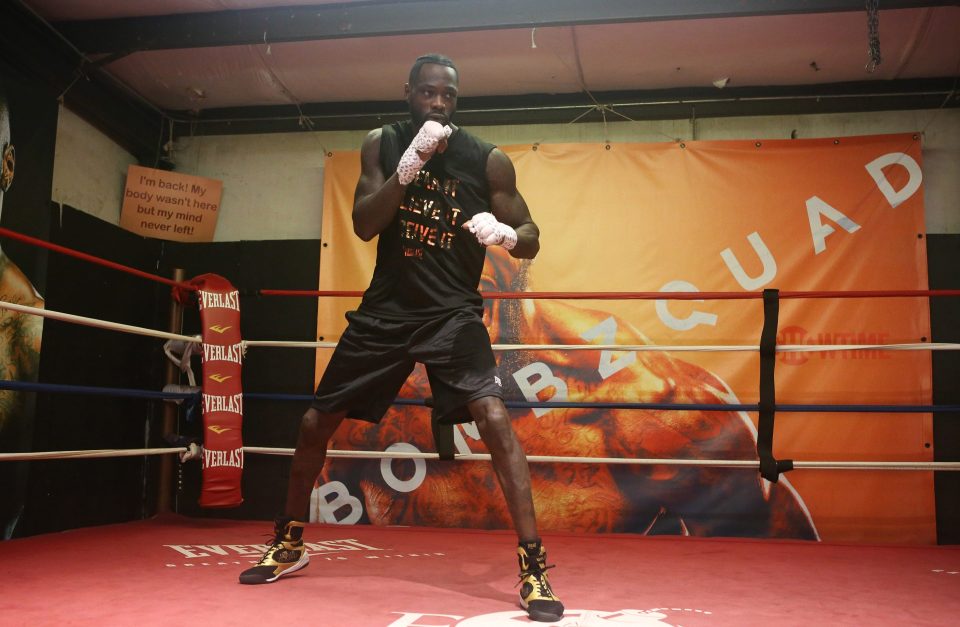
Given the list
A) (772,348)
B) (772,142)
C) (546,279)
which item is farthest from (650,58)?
(772,348)

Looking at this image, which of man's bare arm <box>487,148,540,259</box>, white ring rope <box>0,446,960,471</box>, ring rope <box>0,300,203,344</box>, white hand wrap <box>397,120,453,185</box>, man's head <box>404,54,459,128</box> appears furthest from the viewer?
white ring rope <box>0,446,960,471</box>

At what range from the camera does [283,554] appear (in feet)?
6.84

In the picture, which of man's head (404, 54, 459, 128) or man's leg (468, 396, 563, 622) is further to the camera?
man's head (404, 54, 459, 128)

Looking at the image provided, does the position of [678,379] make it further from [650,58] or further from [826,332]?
[650,58]

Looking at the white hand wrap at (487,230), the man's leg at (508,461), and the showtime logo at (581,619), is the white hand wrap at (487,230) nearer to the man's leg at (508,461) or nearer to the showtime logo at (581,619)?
the man's leg at (508,461)

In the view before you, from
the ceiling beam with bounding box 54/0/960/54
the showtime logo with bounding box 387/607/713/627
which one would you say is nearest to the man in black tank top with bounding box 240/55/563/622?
the showtime logo with bounding box 387/607/713/627

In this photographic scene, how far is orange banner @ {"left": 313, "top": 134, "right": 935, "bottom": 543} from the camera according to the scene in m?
3.40

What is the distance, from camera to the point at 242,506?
379 centimetres

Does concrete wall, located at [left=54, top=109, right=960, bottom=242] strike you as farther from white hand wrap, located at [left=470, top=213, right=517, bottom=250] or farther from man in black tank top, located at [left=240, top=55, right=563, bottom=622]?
white hand wrap, located at [left=470, top=213, right=517, bottom=250]

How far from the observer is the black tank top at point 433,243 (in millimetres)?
2053

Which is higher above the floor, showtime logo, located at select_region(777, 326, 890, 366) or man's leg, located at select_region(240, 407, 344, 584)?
showtime logo, located at select_region(777, 326, 890, 366)

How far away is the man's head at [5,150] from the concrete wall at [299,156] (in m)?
0.31

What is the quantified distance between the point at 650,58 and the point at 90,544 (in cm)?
303

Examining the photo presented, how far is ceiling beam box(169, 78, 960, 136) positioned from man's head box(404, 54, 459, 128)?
1909mm
